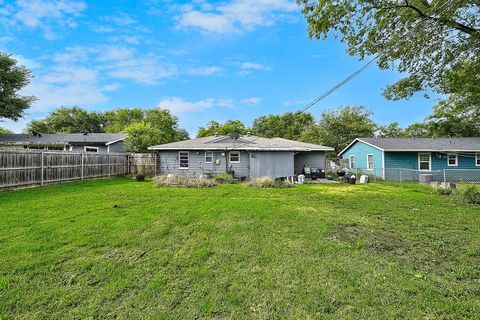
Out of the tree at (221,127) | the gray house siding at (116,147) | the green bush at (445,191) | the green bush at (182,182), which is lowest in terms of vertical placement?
the green bush at (445,191)

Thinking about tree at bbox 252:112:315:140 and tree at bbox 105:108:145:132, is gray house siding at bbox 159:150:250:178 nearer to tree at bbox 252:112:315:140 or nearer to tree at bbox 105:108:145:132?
tree at bbox 252:112:315:140

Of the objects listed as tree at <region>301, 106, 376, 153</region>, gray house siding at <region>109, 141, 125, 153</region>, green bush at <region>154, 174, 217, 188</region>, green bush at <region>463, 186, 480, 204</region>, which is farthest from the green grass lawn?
tree at <region>301, 106, 376, 153</region>

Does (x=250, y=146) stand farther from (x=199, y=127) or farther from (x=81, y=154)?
(x=199, y=127)

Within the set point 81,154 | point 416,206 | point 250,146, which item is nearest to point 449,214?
point 416,206

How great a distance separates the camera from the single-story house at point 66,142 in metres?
22.2

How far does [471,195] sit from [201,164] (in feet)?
44.7

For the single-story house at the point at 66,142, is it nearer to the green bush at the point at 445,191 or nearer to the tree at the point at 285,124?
the tree at the point at 285,124

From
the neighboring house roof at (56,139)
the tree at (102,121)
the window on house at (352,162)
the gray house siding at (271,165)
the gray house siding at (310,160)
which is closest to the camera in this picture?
the gray house siding at (271,165)

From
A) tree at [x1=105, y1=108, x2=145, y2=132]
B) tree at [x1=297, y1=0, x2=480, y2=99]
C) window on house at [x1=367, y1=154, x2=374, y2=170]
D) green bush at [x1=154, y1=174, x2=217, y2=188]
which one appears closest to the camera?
tree at [x1=297, y1=0, x2=480, y2=99]

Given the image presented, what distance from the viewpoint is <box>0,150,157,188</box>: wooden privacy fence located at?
1051 centimetres

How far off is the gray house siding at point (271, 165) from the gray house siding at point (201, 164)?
0.80 metres

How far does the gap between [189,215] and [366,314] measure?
15.2ft

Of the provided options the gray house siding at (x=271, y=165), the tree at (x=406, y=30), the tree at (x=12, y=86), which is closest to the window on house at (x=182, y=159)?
the gray house siding at (x=271, y=165)

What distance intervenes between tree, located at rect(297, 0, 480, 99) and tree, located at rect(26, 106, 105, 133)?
134ft
